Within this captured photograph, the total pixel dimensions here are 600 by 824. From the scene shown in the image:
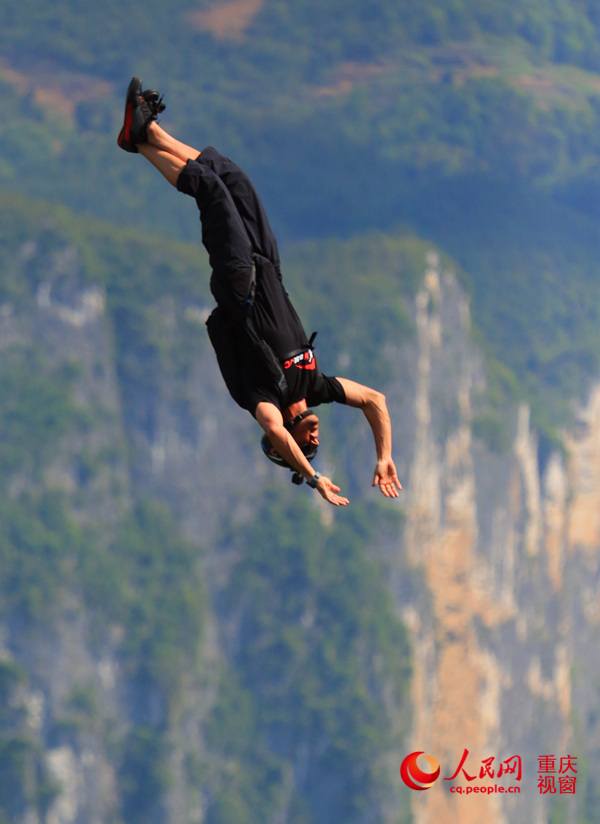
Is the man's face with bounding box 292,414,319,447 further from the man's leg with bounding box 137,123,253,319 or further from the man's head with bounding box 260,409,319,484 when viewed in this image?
the man's leg with bounding box 137,123,253,319

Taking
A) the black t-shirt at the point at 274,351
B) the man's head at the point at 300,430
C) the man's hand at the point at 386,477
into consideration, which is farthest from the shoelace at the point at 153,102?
the man's hand at the point at 386,477

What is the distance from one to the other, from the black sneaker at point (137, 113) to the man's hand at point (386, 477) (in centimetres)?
410

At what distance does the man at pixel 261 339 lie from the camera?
1388cm

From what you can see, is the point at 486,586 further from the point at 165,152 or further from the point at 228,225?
the point at 228,225

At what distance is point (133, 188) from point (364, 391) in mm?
165254

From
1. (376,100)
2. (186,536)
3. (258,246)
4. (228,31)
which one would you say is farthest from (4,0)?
(258,246)

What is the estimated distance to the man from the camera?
13.9 meters

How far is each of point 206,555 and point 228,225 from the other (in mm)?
132007

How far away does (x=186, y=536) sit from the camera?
14512 cm

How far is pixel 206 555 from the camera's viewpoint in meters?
145

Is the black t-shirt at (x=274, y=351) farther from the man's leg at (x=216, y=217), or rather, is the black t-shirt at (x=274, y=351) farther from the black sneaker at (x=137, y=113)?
the black sneaker at (x=137, y=113)

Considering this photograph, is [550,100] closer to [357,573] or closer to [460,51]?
[460,51]

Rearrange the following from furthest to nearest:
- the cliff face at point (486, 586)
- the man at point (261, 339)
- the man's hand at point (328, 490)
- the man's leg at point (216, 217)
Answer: the cliff face at point (486, 586), the man's leg at point (216, 217), the man at point (261, 339), the man's hand at point (328, 490)

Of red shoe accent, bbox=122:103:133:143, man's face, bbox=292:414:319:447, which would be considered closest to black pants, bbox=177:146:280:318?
red shoe accent, bbox=122:103:133:143
